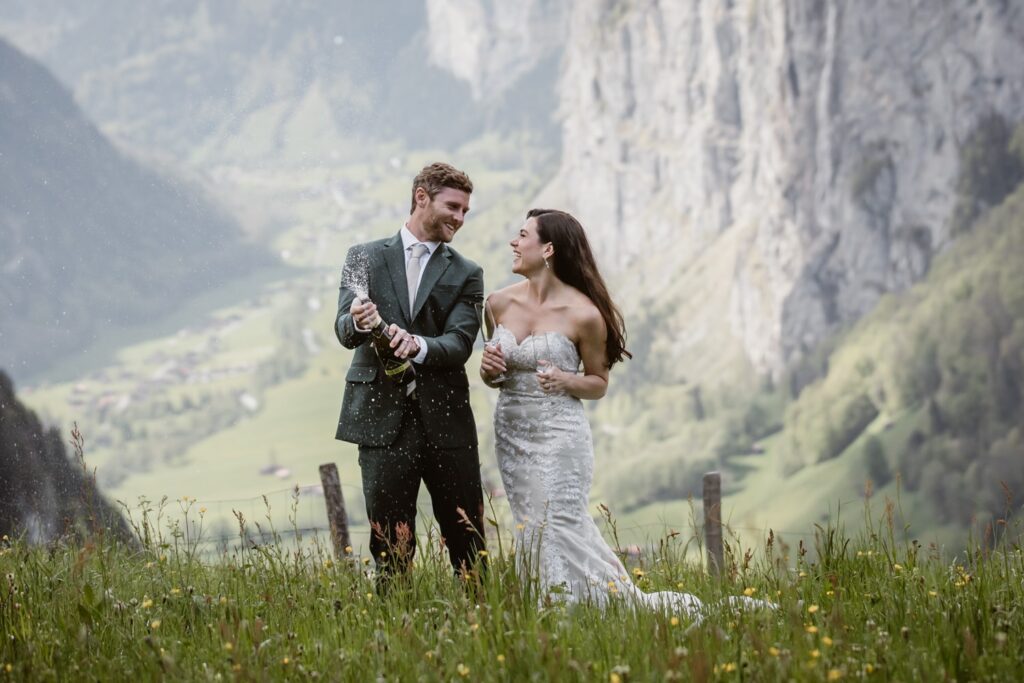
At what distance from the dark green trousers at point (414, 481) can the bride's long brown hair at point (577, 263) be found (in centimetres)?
101

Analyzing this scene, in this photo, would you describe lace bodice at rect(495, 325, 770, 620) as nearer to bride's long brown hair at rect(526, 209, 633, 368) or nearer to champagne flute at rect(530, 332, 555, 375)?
champagne flute at rect(530, 332, 555, 375)

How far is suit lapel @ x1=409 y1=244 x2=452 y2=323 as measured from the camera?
17.8ft

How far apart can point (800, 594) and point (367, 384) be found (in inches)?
83.8

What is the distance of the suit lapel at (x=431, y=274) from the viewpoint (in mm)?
5422

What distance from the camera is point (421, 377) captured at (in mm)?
5340

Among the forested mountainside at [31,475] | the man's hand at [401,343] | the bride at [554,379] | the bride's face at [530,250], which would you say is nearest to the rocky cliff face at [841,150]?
the forested mountainside at [31,475]

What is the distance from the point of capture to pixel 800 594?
4336 millimetres

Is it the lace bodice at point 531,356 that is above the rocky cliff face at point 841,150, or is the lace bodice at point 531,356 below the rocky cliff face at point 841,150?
below

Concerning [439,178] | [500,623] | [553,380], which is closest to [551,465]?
[553,380]

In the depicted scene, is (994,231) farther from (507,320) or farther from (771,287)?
(507,320)

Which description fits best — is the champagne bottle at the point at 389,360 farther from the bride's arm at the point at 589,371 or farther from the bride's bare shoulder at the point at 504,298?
the bride's bare shoulder at the point at 504,298

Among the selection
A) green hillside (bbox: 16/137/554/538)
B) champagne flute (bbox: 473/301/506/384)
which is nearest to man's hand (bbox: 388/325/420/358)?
champagne flute (bbox: 473/301/506/384)

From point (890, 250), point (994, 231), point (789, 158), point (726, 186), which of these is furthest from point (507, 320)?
point (726, 186)

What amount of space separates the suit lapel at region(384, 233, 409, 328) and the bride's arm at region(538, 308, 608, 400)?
0.75 metres
